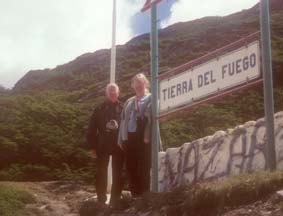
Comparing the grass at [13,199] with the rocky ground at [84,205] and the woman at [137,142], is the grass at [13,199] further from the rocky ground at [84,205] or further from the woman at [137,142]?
the woman at [137,142]

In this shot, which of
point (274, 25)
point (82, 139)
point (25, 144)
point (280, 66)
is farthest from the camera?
point (274, 25)

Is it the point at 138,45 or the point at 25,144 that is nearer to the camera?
the point at 25,144

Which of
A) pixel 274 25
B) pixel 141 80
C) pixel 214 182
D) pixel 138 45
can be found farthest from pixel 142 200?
pixel 138 45

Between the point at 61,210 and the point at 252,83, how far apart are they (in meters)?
5.25

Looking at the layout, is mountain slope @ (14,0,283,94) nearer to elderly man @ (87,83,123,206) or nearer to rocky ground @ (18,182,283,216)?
rocky ground @ (18,182,283,216)

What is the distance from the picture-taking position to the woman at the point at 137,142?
24.1 ft

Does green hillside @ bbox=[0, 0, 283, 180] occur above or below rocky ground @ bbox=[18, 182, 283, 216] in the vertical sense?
above

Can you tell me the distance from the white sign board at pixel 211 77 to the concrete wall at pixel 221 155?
1.61 m

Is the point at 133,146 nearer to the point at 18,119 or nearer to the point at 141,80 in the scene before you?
the point at 141,80

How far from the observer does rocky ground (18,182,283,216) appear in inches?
194

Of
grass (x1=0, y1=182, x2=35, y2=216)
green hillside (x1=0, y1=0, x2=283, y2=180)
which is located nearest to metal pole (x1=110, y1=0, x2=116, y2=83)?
green hillside (x1=0, y1=0, x2=283, y2=180)

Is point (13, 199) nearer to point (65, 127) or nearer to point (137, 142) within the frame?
point (137, 142)

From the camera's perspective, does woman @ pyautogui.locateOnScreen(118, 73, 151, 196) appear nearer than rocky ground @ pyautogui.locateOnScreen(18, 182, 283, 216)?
No

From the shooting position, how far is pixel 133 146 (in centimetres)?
735
